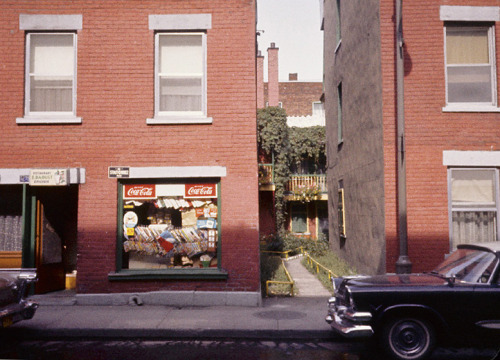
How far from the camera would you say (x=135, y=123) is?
31.2 ft

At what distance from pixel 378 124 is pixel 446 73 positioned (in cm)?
180

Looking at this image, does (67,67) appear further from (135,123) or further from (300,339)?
(300,339)

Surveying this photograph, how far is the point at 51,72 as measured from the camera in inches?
385

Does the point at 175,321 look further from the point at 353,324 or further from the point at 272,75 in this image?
the point at 272,75

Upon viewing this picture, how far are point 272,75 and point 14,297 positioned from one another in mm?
25149

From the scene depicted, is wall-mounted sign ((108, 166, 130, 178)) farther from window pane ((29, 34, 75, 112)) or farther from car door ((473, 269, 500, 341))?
car door ((473, 269, 500, 341))

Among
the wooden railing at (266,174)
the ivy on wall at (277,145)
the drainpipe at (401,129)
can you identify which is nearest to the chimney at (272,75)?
the ivy on wall at (277,145)

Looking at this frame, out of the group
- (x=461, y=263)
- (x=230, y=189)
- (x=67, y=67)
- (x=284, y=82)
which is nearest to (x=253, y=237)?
(x=230, y=189)

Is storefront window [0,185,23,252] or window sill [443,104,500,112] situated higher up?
window sill [443,104,500,112]

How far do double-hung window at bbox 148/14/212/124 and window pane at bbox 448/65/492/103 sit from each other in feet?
18.2

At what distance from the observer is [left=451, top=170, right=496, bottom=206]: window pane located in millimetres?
9672

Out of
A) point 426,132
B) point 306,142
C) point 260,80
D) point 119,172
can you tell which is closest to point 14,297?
point 119,172

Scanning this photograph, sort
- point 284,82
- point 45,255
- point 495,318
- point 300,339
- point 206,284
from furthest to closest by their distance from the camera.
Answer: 1. point 284,82
2. point 45,255
3. point 206,284
4. point 300,339
5. point 495,318

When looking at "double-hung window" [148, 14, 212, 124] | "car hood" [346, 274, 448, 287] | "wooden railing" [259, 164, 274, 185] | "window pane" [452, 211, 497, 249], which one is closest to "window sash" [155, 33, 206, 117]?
"double-hung window" [148, 14, 212, 124]
